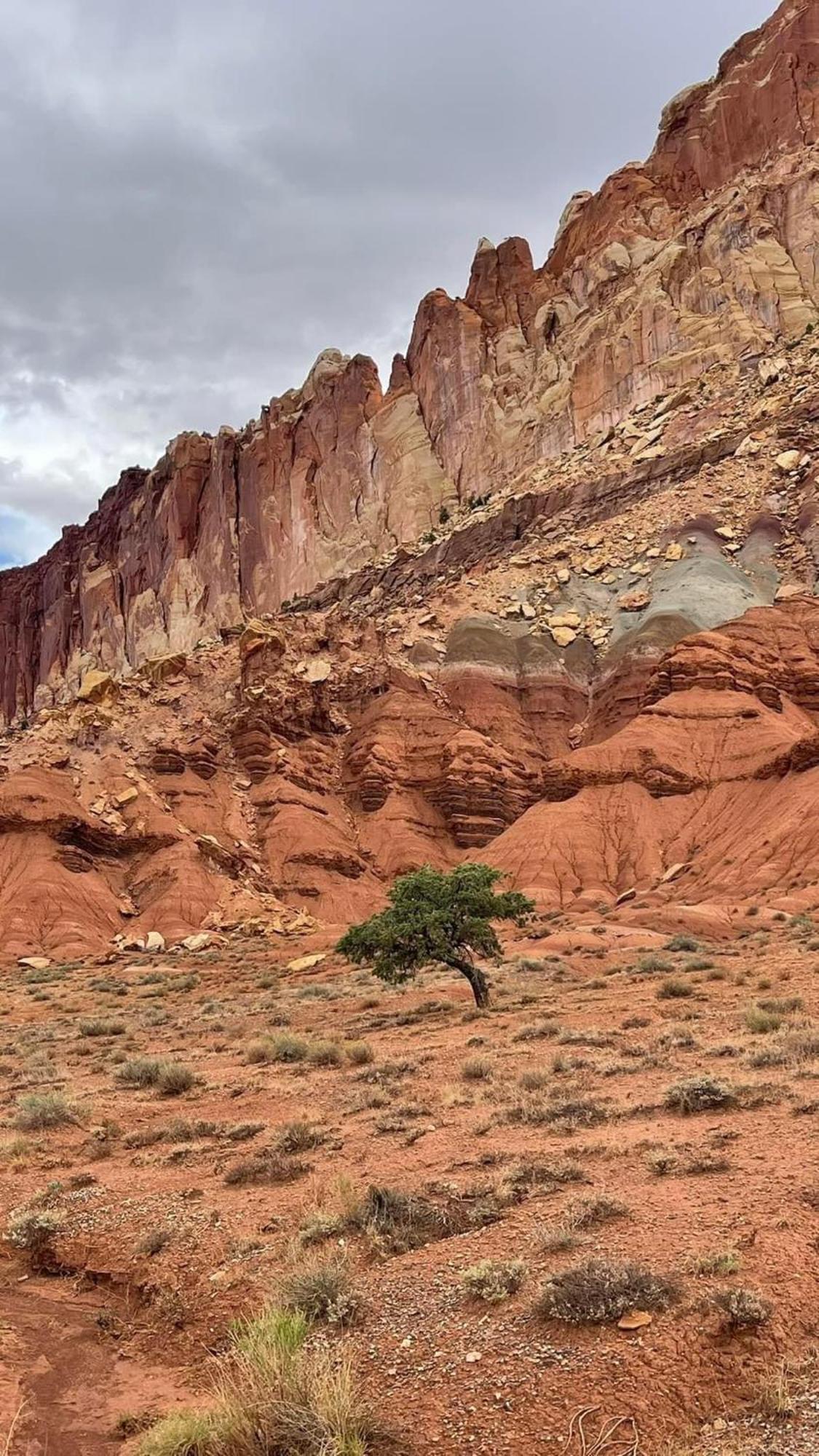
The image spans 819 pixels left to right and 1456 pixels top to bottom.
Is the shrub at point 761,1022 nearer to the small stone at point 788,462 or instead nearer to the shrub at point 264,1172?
the shrub at point 264,1172

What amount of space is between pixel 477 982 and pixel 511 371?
285ft

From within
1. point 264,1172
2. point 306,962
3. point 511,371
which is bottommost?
point 306,962

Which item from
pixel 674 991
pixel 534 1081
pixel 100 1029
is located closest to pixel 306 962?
pixel 100 1029

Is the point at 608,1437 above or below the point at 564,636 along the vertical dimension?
below

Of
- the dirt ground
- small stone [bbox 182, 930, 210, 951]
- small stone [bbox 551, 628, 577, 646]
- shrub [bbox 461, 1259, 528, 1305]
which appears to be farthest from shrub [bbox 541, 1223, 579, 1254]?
small stone [bbox 551, 628, 577, 646]

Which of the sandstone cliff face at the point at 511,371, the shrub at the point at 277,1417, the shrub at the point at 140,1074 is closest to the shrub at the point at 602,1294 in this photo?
the shrub at the point at 277,1417

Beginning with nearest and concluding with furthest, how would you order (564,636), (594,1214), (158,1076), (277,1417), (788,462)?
(277,1417) → (594,1214) → (158,1076) → (564,636) → (788,462)

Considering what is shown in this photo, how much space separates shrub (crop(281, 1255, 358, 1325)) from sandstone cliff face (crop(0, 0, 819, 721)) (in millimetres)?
74091

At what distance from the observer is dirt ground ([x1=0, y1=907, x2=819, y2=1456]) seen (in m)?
5.11

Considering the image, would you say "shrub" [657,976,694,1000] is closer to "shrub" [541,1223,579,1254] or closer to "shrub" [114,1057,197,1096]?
"shrub" [114,1057,197,1096]

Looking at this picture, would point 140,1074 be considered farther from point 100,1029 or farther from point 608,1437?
point 608,1437

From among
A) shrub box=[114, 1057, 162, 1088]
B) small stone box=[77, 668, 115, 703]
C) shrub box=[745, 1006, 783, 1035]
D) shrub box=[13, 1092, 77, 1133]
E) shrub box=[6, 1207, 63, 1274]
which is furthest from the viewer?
small stone box=[77, 668, 115, 703]

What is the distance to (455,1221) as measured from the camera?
312 inches

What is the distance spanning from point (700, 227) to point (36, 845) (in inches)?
3137
